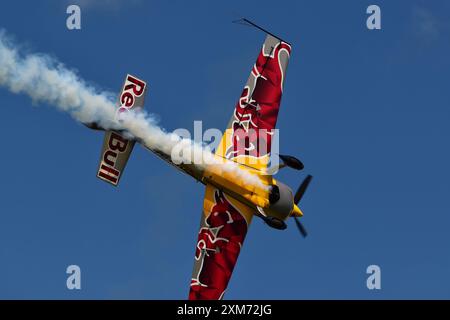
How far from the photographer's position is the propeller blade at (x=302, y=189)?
34.8 m

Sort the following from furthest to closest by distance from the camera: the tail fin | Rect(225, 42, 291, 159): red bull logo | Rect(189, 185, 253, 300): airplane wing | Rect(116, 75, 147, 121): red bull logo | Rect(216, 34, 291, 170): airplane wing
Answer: Rect(225, 42, 291, 159): red bull logo → Rect(216, 34, 291, 170): airplane wing → Rect(189, 185, 253, 300): airplane wing → the tail fin → Rect(116, 75, 147, 121): red bull logo

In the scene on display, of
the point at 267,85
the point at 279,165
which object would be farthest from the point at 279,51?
the point at 279,165

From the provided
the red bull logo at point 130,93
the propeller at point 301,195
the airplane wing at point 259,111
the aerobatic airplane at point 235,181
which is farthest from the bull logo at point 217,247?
the red bull logo at point 130,93

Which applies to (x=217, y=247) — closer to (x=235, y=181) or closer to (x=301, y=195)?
(x=235, y=181)

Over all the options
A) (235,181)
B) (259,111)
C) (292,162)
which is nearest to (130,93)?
(235,181)

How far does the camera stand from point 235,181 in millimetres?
34500

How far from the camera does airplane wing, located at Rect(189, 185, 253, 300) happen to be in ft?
115

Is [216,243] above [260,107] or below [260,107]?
below

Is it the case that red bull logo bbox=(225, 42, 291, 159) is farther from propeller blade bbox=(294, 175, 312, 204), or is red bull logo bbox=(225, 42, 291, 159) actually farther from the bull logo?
the bull logo

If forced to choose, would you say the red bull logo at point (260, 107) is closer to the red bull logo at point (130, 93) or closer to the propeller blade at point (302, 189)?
the propeller blade at point (302, 189)

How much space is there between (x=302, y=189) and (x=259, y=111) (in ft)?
9.79

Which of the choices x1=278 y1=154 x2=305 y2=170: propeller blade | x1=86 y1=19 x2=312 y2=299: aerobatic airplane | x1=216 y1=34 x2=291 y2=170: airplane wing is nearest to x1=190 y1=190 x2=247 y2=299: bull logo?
x1=86 y1=19 x2=312 y2=299: aerobatic airplane

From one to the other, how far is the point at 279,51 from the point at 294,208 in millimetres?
5391

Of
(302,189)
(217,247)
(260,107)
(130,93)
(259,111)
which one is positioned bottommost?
(217,247)
